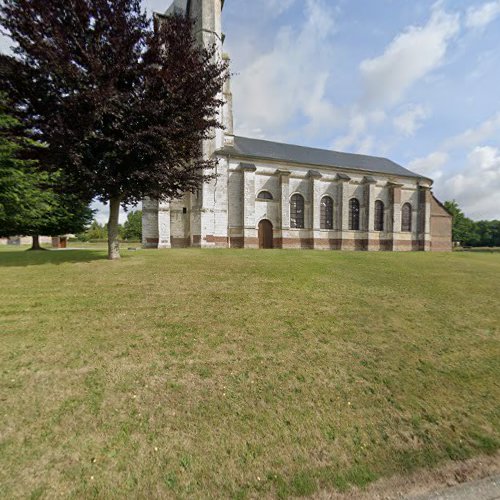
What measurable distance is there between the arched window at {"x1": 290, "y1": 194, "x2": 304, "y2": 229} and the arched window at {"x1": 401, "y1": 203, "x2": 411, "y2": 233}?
13510 mm

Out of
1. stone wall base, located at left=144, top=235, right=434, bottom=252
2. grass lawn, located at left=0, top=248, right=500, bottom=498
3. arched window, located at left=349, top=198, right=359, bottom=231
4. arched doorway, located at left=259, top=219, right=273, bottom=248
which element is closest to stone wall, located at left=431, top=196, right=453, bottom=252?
stone wall base, located at left=144, top=235, right=434, bottom=252

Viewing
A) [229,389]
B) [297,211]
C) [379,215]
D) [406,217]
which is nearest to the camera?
[229,389]

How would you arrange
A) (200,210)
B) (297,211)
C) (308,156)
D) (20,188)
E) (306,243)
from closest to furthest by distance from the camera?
(20,188)
(200,210)
(306,243)
(297,211)
(308,156)

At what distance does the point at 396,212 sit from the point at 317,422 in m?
30.5

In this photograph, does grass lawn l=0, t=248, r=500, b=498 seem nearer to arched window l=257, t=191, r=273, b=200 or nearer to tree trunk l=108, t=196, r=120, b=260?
tree trunk l=108, t=196, r=120, b=260

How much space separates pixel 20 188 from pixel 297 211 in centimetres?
2021

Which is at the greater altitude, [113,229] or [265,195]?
[265,195]

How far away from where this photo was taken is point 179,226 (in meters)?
20.2

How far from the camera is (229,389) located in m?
3.66

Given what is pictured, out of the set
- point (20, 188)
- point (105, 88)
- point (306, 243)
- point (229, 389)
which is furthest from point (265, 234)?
Answer: point (229, 389)

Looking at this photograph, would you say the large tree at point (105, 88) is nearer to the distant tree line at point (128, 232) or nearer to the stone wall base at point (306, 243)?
the stone wall base at point (306, 243)

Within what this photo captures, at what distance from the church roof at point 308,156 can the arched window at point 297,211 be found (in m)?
3.41

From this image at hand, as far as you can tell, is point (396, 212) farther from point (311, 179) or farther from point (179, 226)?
point (179, 226)

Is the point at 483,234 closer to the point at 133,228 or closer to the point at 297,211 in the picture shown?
the point at 297,211
